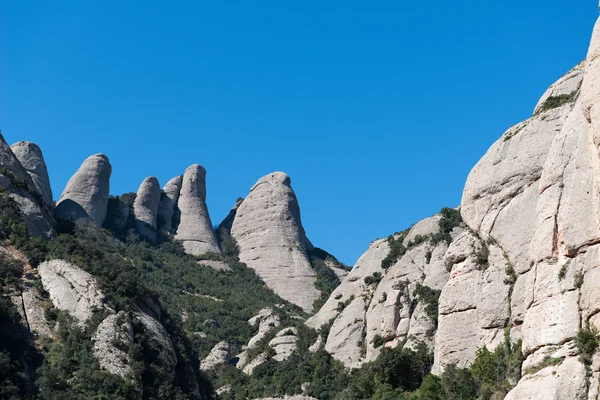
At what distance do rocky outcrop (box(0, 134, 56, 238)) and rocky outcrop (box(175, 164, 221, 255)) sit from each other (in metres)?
40.4

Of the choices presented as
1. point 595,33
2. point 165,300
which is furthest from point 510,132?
point 165,300

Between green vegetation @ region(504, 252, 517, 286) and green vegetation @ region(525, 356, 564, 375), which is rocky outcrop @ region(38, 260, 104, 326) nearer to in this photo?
green vegetation @ region(504, 252, 517, 286)

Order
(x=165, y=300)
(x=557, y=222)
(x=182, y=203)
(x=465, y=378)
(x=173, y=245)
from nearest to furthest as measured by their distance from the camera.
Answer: (x=557, y=222)
(x=465, y=378)
(x=165, y=300)
(x=173, y=245)
(x=182, y=203)

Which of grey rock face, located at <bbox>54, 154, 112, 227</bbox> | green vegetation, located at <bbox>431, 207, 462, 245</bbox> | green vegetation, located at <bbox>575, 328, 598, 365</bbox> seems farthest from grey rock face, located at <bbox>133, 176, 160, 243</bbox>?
green vegetation, located at <bbox>575, 328, 598, 365</bbox>

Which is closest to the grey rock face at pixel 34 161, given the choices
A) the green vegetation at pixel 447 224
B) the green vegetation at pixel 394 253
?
the green vegetation at pixel 394 253

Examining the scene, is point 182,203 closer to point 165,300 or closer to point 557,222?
point 165,300

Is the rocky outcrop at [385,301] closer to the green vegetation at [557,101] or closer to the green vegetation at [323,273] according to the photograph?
the green vegetation at [557,101]

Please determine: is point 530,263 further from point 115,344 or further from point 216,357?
point 216,357

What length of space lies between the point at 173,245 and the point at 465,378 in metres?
79.0

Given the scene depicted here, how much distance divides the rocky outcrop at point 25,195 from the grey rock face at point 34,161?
1448 cm

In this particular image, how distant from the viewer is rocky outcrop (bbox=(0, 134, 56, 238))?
245ft

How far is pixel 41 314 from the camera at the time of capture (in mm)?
60250

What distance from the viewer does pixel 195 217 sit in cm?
12681

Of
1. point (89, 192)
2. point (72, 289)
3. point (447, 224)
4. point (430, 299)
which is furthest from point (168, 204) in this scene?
point (430, 299)
